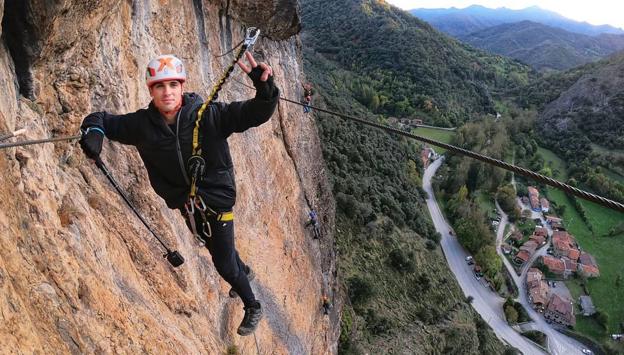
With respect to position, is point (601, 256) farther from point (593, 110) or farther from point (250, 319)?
point (250, 319)

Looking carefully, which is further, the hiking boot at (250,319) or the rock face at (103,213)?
the hiking boot at (250,319)

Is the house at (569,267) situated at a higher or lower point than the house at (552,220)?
lower

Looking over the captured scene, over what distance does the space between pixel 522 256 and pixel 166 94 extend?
182 feet

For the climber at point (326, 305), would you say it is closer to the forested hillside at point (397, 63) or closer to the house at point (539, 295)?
the house at point (539, 295)

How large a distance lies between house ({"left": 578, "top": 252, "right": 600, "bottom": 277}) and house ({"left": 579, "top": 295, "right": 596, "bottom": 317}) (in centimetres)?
371

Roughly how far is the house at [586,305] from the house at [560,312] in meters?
1.96

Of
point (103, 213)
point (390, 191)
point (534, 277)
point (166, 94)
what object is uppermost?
point (166, 94)

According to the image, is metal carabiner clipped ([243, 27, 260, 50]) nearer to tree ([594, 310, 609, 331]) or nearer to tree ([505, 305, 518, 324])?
tree ([505, 305, 518, 324])

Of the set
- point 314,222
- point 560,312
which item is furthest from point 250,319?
point 560,312

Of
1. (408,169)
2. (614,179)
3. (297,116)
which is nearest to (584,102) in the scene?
(614,179)

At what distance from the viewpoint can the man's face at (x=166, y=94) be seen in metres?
3.20

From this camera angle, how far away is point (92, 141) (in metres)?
3.16

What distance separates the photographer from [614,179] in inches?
2544

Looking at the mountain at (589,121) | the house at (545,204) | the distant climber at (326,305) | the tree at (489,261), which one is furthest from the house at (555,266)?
the distant climber at (326,305)
